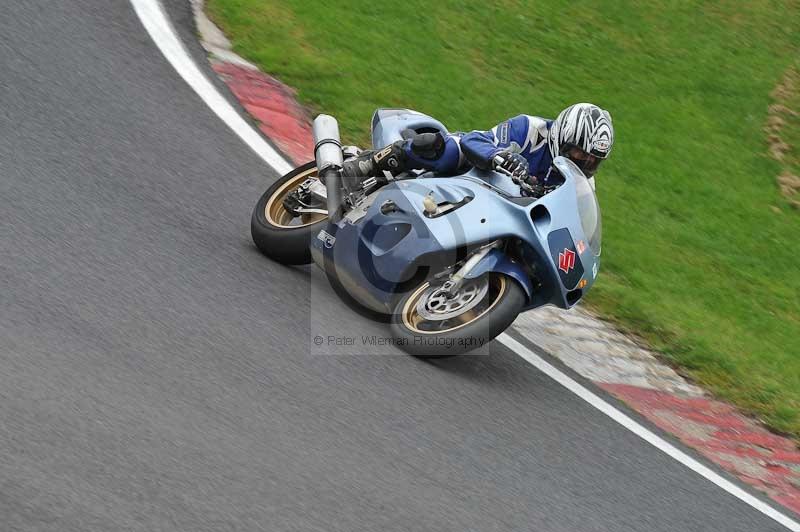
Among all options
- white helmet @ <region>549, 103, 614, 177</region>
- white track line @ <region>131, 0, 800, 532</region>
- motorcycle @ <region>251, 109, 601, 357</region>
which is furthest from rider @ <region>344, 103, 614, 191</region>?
white track line @ <region>131, 0, 800, 532</region>

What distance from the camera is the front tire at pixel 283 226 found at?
6816 millimetres

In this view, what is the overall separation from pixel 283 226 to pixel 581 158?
1812mm

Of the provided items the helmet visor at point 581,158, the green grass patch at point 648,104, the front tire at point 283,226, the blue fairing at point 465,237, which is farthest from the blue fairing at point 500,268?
the green grass patch at point 648,104

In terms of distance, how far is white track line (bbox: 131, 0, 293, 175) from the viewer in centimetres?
834

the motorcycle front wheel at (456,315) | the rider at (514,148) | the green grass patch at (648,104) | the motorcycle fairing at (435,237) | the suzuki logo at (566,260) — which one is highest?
the rider at (514,148)

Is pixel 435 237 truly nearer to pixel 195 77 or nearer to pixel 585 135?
pixel 585 135

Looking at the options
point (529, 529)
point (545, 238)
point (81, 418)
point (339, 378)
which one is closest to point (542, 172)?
point (545, 238)

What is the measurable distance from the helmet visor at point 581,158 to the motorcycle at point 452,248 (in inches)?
4.3

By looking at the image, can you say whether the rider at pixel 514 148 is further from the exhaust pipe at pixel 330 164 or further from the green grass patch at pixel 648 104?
→ the green grass patch at pixel 648 104

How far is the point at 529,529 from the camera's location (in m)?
5.05

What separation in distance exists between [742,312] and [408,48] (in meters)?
4.20

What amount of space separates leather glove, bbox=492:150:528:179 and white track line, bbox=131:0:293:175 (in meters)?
2.23

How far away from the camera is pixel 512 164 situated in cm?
629

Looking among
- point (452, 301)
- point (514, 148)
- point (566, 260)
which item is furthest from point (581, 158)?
point (452, 301)
